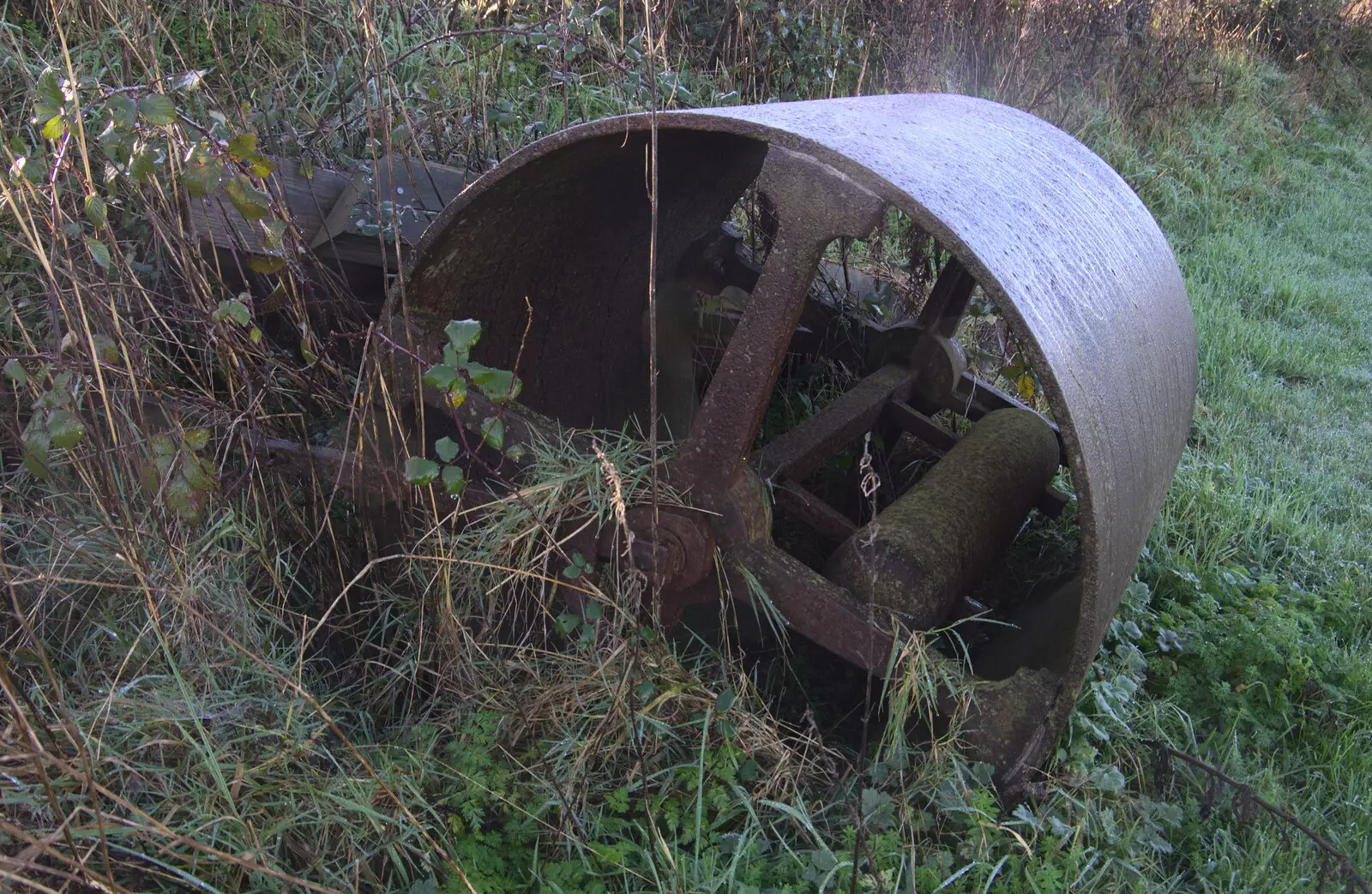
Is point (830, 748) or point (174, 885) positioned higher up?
point (830, 748)

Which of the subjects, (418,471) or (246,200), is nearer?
(418,471)

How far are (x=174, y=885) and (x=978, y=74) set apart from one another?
6269mm

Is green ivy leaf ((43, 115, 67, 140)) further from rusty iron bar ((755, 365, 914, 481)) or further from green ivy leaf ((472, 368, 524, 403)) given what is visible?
rusty iron bar ((755, 365, 914, 481))

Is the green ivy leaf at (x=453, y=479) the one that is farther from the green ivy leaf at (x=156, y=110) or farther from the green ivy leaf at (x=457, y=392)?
the green ivy leaf at (x=156, y=110)

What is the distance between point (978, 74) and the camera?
658cm

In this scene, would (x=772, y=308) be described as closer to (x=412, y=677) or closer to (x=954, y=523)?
(x=954, y=523)

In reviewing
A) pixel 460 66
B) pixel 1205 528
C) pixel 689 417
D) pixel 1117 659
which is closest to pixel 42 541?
pixel 689 417

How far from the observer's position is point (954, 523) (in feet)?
8.66

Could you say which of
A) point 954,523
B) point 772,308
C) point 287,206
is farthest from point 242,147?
point 954,523

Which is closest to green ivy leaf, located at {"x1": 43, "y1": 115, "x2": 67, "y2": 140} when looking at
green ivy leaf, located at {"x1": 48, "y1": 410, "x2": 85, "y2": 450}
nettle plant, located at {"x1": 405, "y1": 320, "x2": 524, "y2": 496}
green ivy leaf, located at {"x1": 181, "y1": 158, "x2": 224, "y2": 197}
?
green ivy leaf, located at {"x1": 181, "y1": 158, "x2": 224, "y2": 197}

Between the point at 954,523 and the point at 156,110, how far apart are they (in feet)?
6.59

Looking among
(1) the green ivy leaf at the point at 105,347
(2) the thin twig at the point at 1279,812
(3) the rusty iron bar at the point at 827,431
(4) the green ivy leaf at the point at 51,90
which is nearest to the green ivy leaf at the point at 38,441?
(1) the green ivy leaf at the point at 105,347

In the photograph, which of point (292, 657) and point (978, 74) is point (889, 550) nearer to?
point (292, 657)

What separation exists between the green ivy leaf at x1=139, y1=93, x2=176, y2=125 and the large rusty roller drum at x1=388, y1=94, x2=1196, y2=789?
0.56 metres
